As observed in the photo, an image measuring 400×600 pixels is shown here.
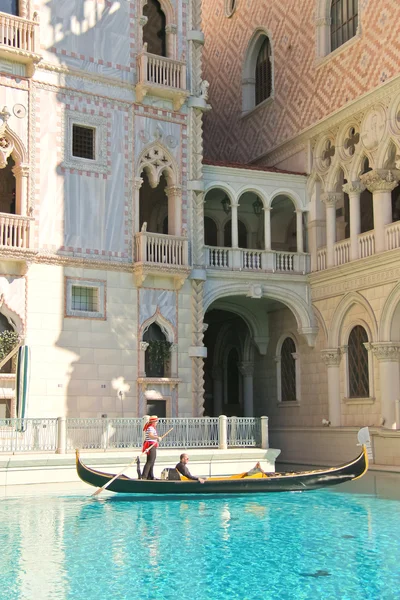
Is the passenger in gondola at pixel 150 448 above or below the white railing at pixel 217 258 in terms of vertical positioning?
below

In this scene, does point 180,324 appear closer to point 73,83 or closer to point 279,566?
point 73,83

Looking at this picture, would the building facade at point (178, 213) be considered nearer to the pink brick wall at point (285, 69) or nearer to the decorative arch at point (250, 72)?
the pink brick wall at point (285, 69)

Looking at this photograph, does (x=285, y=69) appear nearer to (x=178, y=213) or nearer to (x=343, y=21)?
(x=343, y=21)

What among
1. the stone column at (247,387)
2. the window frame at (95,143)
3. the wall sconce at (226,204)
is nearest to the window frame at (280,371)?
the stone column at (247,387)

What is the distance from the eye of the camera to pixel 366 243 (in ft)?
73.9

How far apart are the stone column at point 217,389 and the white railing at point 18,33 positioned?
44.2 feet

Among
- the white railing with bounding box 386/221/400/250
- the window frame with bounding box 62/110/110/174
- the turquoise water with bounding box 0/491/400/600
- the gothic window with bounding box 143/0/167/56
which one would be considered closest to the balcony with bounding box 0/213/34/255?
the window frame with bounding box 62/110/110/174

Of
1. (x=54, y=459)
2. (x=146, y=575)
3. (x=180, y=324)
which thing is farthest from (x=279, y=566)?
(x=180, y=324)

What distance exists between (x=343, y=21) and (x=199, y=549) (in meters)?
17.7

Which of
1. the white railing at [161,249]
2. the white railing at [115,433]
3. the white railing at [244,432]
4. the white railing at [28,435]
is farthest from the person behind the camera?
the white railing at [161,249]

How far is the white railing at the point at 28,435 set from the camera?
18.0m

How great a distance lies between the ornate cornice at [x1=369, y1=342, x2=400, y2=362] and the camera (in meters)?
21.5

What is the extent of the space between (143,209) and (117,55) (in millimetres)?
5412

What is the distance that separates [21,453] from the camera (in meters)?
18.0
